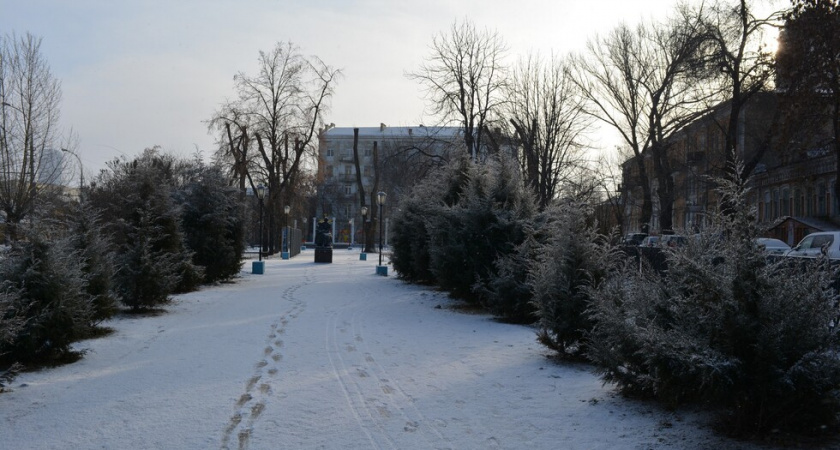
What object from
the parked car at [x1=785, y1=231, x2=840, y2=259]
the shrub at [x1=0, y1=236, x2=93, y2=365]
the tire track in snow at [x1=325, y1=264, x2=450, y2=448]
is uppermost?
the parked car at [x1=785, y1=231, x2=840, y2=259]

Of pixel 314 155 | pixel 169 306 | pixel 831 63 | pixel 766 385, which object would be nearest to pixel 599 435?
pixel 766 385

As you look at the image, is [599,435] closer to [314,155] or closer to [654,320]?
[654,320]

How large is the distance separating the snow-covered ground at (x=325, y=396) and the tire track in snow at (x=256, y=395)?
0.08 ft

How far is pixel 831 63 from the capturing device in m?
21.8

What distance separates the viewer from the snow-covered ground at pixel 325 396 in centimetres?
610

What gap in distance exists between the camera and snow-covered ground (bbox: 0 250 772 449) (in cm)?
610

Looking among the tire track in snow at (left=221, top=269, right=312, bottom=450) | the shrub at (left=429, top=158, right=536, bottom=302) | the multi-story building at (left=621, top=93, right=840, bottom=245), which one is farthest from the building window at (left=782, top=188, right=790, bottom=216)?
the tire track in snow at (left=221, top=269, right=312, bottom=450)

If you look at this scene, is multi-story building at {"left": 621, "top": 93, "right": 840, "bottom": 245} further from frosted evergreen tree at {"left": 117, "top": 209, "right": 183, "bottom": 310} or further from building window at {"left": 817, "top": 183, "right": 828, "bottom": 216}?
frosted evergreen tree at {"left": 117, "top": 209, "right": 183, "bottom": 310}

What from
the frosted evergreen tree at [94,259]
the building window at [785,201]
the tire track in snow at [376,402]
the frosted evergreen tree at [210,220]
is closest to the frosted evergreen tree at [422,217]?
the frosted evergreen tree at [210,220]

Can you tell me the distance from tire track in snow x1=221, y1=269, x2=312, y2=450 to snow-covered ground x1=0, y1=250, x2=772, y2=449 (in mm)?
24

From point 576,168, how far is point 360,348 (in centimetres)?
2748

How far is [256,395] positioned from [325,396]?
74cm

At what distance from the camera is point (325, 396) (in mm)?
7652

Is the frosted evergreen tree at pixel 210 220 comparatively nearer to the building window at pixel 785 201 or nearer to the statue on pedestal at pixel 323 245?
the statue on pedestal at pixel 323 245
